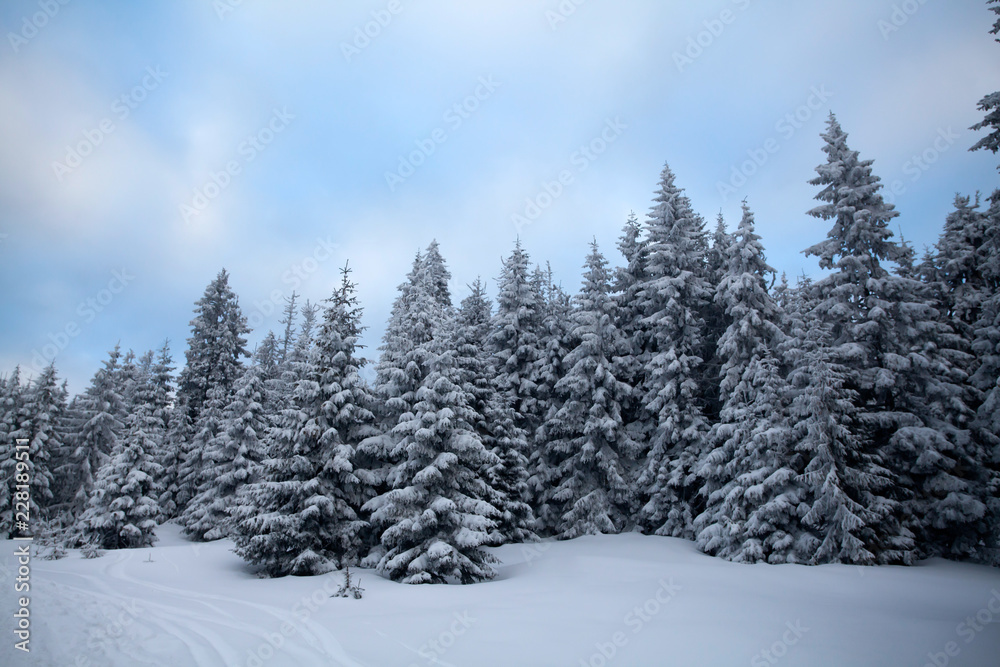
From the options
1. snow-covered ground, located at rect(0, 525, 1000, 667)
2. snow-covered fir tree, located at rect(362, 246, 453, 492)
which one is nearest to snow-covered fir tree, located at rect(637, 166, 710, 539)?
snow-covered ground, located at rect(0, 525, 1000, 667)

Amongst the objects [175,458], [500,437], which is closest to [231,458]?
[175,458]

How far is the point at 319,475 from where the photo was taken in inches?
692

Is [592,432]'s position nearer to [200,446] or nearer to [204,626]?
[204,626]

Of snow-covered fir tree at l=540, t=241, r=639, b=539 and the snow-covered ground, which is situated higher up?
snow-covered fir tree at l=540, t=241, r=639, b=539

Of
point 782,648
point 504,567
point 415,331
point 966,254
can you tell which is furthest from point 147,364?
point 966,254

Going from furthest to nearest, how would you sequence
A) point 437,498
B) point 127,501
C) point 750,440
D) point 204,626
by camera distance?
point 127,501, point 750,440, point 437,498, point 204,626

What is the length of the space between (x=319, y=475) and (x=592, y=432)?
42.8 ft

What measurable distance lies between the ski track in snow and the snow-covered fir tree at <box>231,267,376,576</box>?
354cm

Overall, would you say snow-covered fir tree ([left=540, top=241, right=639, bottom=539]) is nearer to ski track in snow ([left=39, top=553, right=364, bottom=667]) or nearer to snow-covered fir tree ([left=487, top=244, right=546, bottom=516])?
snow-covered fir tree ([left=487, top=244, right=546, bottom=516])

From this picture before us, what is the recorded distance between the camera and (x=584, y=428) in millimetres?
24312

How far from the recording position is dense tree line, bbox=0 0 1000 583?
16766 mm

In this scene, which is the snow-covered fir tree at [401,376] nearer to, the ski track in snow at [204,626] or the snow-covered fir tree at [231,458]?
the ski track in snow at [204,626]

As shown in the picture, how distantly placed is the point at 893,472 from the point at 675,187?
16.7 meters

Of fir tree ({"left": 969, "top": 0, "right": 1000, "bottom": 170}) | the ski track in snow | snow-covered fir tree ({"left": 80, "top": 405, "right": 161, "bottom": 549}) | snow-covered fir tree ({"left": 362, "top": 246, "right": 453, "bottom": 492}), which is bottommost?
the ski track in snow
